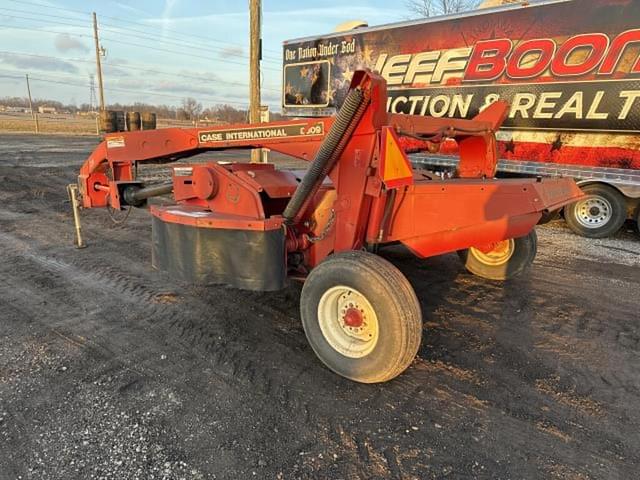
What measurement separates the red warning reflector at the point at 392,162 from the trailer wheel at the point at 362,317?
50cm

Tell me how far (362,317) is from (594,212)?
6.35 meters

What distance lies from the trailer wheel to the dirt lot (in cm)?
17

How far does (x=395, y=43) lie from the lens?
8.93m

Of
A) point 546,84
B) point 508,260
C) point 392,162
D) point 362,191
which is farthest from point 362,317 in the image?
point 546,84

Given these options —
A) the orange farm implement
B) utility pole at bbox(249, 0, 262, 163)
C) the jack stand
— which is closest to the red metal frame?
the orange farm implement

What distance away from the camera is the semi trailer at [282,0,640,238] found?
261 inches

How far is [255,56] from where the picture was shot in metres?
10.9

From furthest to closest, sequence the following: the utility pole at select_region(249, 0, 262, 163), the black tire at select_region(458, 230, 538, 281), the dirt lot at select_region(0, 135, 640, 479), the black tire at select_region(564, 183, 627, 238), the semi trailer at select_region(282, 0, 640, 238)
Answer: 1. the utility pole at select_region(249, 0, 262, 163)
2. the black tire at select_region(564, 183, 627, 238)
3. the semi trailer at select_region(282, 0, 640, 238)
4. the black tire at select_region(458, 230, 538, 281)
5. the dirt lot at select_region(0, 135, 640, 479)

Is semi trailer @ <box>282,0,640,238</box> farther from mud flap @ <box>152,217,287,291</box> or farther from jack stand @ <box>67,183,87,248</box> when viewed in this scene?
jack stand @ <box>67,183,87,248</box>

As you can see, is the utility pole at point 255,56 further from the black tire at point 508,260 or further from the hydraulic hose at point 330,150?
the hydraulic hose at point 330,150

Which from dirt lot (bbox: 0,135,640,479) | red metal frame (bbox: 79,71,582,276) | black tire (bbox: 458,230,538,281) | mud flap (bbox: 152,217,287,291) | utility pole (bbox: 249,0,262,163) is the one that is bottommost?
dirt lot (bbox: 0,135,640,479)

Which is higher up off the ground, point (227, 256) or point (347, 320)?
point (227, 256)

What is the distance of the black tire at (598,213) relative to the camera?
7148 millimetres

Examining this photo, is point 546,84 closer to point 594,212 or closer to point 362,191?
point 594,212
